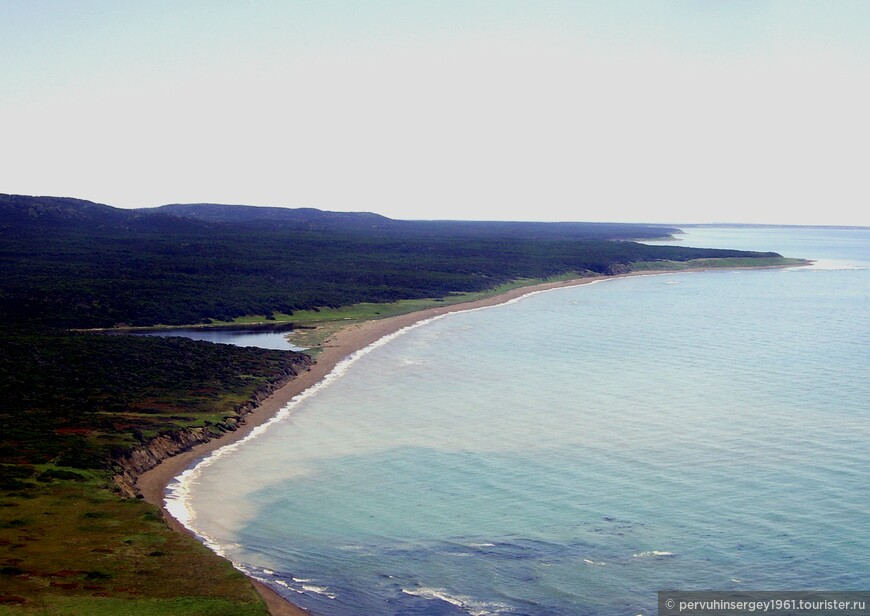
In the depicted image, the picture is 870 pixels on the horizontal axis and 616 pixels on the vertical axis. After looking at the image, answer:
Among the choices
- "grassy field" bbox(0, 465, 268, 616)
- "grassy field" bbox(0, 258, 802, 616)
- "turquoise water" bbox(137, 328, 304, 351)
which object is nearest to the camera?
"grassy field" bbox(0, 465, 268, 616)

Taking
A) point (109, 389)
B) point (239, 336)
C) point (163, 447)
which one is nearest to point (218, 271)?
point (239, 336)

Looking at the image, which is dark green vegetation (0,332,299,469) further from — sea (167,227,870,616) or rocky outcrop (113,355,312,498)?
sea (167,227,870,616)

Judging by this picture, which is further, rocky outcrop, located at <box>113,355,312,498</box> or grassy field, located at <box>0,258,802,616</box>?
rocky outcrop, located at <box>113,355,312,498</box>

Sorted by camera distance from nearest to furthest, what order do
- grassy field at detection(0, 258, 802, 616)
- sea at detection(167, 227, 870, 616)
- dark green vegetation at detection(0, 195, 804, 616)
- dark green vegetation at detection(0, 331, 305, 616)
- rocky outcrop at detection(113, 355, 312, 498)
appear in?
1. grassy field at detection(0, 258, 802, 616)
2. dark green vegetation at detection(0, 331, 305, 616)
3. dark green vegetation at detection(0, 195, 804, 616)
4. sea at detection(167, 227, 870, 616)
5. rocky outcrop at detection(113, 355, 312, 498)

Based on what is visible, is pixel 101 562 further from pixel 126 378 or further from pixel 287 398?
pixel 126 378

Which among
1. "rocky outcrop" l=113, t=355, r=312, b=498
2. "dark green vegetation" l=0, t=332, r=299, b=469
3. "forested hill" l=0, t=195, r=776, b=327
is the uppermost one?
"forested hill" l=0, t=195, r=776, b=327

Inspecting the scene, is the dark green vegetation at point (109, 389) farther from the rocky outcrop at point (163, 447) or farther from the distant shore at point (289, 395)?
the distant shore at point (289, 395)

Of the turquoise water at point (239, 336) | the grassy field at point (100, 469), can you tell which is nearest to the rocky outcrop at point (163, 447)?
the grassy field at point (100, 469)

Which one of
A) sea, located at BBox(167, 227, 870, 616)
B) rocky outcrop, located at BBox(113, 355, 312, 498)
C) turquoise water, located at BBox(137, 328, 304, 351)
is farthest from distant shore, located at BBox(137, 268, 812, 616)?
turquoise water, located at BBox(137, 328, 304, 351)
